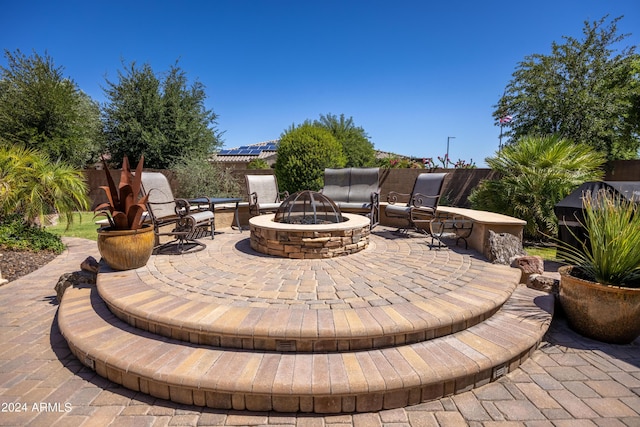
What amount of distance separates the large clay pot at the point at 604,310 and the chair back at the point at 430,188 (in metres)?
2.66

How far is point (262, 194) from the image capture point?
692cm

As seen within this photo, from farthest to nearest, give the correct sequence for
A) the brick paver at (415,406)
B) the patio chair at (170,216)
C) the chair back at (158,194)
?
the chair back at (158,194), the patio chair at (170,216), the brick paver at (415,406)

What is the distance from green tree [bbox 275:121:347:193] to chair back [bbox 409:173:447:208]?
4401 millimetres

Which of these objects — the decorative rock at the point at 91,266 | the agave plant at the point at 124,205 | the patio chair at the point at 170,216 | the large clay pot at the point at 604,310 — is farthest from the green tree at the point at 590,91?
the decorative rock at the point at 91,266

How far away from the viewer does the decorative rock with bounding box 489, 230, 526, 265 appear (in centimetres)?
389

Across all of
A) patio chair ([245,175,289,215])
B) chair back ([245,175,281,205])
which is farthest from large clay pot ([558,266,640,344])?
chair back ([245,175,281,205])

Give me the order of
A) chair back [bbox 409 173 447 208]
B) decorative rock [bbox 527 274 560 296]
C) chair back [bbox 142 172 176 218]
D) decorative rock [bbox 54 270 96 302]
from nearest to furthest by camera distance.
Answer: decorative rock [bbox 527 274 560 296], decorative rock [bbox 54 270 96 302], chair back [bbox 142 172 176 218], chair back [bbox 409 173 447 208]

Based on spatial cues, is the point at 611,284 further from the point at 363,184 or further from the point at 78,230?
the point at 78,230

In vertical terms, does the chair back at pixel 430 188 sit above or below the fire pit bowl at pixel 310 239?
above

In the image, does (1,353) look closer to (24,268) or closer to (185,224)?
(185,224)

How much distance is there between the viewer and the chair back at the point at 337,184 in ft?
24.2

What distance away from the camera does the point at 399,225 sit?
21.4ft

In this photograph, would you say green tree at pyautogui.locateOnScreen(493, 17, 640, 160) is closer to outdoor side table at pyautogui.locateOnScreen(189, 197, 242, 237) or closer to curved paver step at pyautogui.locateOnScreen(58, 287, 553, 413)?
outdoor side table at pyautogui.locateOnScreen(189, 197, 242, 237)

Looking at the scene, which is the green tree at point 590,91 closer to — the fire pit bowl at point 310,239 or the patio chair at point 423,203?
the patio chair at point 423,203
